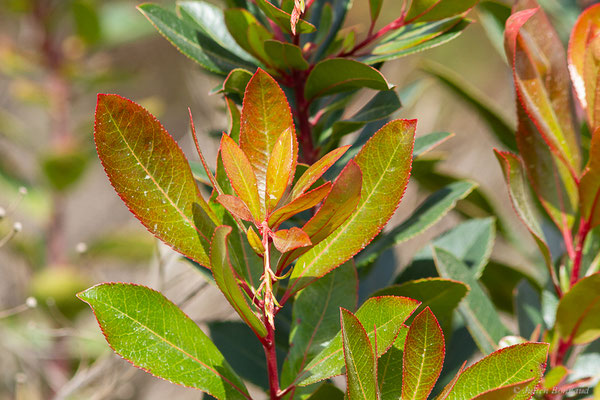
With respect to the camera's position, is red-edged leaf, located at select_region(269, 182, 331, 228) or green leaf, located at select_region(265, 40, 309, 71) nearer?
red-edged leaf, located at select_region(269, 182, 331, 228)

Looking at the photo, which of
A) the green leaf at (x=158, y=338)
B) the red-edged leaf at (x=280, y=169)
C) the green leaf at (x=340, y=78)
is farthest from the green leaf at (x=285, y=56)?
the green leaf at (x=158, y=338)

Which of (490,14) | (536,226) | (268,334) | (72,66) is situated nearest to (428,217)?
(536,226)

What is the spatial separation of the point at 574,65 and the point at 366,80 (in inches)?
7.3

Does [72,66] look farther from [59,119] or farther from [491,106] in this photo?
[491,106]

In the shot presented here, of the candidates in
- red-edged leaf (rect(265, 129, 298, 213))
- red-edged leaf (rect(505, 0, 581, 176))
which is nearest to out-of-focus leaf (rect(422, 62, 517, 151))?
red-edged leaf (rect(505, 0, 581, 176))

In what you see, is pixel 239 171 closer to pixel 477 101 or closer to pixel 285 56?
pixel 285 56

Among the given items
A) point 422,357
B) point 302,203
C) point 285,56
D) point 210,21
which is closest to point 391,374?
point 422,357

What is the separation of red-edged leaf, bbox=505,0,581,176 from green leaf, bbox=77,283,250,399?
0.32m

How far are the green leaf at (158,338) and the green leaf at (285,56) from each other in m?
0.23

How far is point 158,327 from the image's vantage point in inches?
15.3

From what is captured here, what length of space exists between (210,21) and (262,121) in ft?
0.73

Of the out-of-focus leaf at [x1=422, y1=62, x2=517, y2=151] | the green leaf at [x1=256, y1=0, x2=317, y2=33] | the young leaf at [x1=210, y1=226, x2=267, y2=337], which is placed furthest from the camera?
the out-of-focus leaf at [x1=422, y1=62, x2=517, y2=151]

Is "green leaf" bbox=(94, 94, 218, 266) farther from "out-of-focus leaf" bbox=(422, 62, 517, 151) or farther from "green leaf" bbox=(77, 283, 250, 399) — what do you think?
"out-of-focus leaf" bbox=(422, 62, 517, 151)

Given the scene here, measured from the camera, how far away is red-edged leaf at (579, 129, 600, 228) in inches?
18.2
